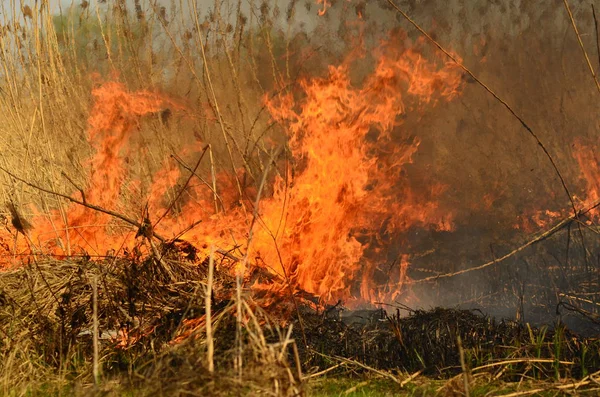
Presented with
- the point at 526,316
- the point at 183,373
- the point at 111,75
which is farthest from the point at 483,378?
the point at 111,75

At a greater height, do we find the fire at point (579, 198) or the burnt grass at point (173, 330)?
the fire at point (579, 198)

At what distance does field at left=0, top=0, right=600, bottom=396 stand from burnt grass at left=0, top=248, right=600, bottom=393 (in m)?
0.02

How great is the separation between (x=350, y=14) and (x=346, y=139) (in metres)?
2.18

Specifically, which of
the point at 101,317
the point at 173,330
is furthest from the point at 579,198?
the point at 101,317

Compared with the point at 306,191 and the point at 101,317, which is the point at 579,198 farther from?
the point at 101,317

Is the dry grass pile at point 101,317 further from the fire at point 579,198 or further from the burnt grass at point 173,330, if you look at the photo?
the fire at point 579,198

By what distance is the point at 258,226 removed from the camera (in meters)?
4.38

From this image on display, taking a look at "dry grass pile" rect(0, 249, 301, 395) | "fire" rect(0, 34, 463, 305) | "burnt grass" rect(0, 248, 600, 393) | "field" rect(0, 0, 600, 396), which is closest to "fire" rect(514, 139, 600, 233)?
"field" rect(0, 0, 600, 396)

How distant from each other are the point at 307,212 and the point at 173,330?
1378 millimetres

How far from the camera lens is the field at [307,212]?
10.4ft

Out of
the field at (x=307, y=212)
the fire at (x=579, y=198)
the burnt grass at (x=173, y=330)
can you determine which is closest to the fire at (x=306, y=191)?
the field at (x=307, y=212)

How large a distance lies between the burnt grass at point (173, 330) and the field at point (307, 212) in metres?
0.02

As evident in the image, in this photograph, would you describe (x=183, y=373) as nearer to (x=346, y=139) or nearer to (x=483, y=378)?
(x=483, y=378)

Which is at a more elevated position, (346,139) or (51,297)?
(346,139)
